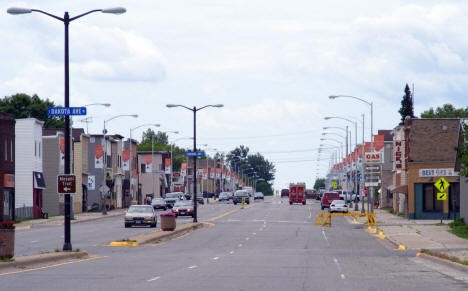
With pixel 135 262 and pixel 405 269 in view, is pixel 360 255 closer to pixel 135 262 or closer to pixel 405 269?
pixel 405 269

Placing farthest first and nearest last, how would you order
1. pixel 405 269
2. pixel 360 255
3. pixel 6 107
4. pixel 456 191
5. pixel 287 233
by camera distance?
pixel 6 107, pixel 456 191, pixel 287 233, pixel 360 255, pixel 405 269

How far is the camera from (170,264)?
2606 cm

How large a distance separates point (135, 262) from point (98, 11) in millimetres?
8457

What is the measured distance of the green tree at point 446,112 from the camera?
137 m

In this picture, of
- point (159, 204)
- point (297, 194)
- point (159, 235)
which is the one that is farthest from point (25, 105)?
point (159, 235)

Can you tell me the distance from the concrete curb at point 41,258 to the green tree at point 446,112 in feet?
381

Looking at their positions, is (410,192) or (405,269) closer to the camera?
(405,269)

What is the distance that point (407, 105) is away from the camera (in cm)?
13362

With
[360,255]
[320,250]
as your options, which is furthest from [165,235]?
[360,255]

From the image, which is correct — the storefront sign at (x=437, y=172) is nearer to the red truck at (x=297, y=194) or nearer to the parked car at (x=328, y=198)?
the parked car at (x=328, y=198)

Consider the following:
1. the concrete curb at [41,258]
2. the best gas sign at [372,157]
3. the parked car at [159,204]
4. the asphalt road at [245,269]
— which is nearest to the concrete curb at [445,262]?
the asphalt road at [245,269]

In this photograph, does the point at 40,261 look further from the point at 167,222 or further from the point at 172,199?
the point at 172,199

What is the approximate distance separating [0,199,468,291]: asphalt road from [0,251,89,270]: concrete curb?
952 millimetres

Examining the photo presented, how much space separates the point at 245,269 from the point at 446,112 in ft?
399
